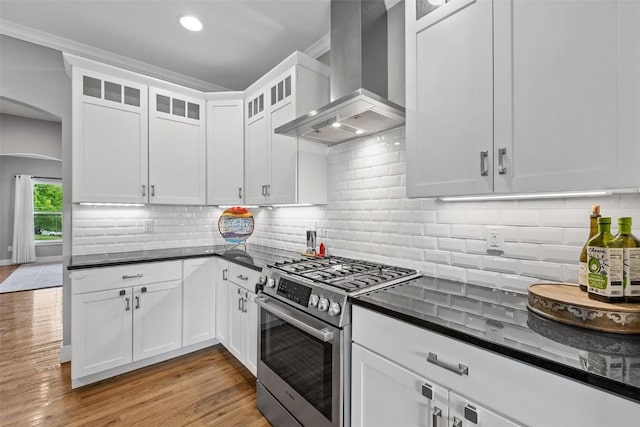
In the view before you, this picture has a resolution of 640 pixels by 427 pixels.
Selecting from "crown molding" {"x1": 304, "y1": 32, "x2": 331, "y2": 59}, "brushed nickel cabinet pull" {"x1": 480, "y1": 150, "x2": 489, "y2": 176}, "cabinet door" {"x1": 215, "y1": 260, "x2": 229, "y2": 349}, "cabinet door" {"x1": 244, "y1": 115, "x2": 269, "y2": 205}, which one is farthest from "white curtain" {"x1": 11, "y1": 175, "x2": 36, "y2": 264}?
"brushed nickel cabinet pull" {"x1": 480, "y1": 150, "x2": 489, "y2": 176}

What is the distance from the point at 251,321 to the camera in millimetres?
2238

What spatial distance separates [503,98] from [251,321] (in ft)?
6.76

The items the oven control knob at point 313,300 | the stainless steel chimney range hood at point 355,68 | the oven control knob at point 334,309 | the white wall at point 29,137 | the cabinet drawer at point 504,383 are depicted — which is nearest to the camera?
the cabinet drawer at point 504,383

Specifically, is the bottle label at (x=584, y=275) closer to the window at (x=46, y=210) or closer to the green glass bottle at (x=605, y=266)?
the green glass bottle at (x=605, y=266)

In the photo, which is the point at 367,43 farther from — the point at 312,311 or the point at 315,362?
the point at 315,362

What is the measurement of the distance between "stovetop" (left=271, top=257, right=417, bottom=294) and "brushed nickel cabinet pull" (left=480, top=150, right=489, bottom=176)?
0.71m

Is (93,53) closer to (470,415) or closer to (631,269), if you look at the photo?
(470,415)

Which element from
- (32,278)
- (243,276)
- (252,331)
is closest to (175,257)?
(243,276)

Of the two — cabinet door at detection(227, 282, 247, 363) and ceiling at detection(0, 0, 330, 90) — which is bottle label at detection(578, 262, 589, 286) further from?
ceiling at detection(0, 0, 330, 90)

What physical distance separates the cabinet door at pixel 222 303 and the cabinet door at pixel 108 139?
3.22 feet

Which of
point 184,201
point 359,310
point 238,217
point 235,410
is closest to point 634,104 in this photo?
point 359,310

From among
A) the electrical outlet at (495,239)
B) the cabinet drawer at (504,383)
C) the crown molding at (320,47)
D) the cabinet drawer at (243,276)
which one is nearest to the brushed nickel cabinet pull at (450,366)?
the cabinet drawer at (504,383)

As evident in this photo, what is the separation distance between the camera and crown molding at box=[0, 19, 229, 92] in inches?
98.9

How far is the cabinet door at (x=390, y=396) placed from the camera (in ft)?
3.46
